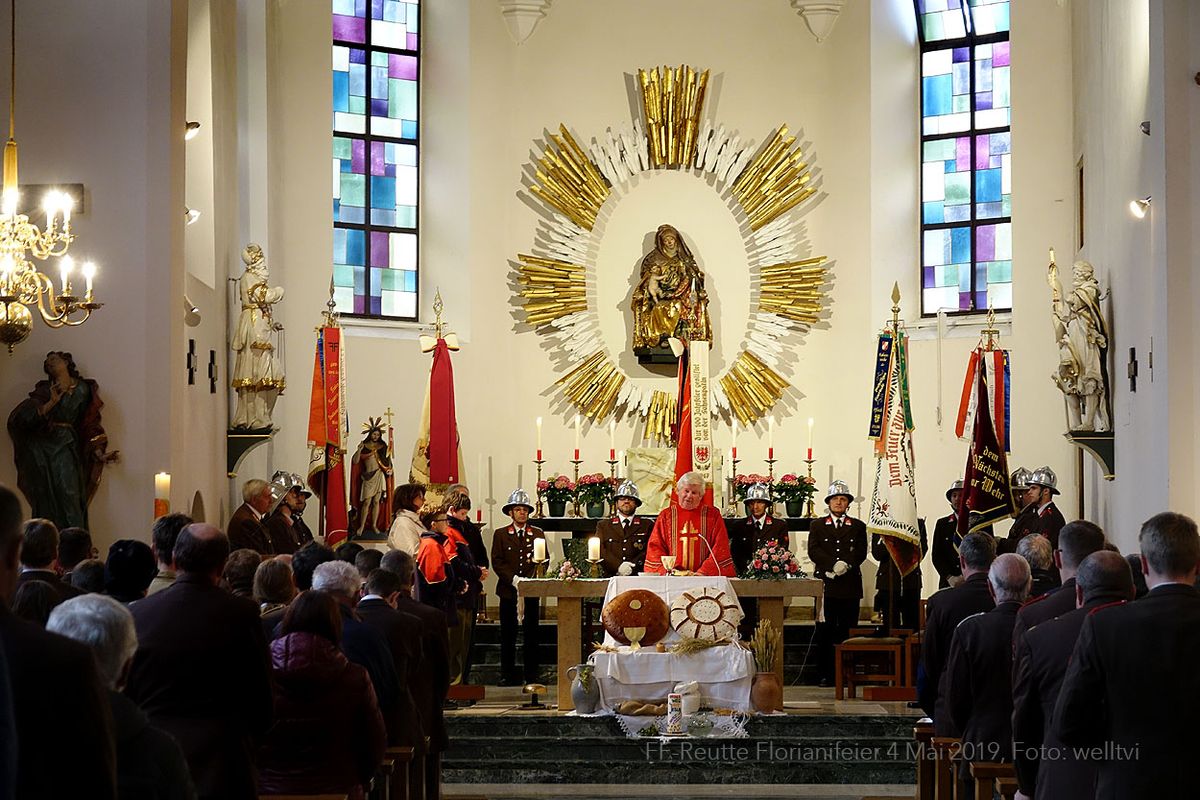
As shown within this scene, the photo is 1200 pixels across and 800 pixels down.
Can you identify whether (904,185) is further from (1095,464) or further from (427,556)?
(427,556)

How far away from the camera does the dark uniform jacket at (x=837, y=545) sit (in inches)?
564

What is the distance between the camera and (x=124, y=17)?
35.8 feet

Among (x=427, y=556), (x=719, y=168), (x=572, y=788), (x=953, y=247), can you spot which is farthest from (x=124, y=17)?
(x=953, y=247)

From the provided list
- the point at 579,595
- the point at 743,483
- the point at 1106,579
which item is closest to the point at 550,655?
the point at 743,483

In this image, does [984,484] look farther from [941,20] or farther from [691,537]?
[941,20]

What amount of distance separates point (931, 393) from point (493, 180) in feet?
16.7

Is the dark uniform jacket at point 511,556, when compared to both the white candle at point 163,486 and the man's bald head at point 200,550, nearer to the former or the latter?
the white candle at point 163,486

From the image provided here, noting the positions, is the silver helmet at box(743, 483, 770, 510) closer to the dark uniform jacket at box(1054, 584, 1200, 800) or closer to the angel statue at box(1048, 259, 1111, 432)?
the angel statue at box(1048, 259, 1111, 432)

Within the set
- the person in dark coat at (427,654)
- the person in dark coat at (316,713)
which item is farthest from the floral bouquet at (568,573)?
the person in dark coat at (316,713)

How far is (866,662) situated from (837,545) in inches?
56.0

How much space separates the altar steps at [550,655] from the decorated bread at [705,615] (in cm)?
275

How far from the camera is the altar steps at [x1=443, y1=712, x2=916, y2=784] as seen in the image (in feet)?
35.5

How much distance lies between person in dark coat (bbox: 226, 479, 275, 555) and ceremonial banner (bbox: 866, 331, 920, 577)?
4.95m

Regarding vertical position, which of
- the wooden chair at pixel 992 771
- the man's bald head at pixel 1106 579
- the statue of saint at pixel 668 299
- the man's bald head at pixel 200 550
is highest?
the statue of saint at pixel 668 299
